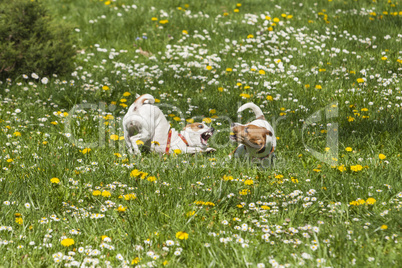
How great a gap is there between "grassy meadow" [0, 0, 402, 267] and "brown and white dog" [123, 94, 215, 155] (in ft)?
0.48

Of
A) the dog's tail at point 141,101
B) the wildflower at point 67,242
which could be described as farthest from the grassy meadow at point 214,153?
the dog's tail at point 141,101

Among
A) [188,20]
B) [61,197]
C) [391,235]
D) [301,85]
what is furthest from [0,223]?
[188,20]

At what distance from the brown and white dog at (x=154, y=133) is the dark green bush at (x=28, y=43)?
2.91m

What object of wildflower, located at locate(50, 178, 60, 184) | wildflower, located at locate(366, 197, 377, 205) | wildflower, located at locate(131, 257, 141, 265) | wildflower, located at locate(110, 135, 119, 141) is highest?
wildflower, located at locate(50, 178, 60, 184)

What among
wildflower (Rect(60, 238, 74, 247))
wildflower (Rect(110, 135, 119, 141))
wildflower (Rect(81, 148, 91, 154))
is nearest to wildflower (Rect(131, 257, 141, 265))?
wildflower (Rect(60, 238, 74, 247))

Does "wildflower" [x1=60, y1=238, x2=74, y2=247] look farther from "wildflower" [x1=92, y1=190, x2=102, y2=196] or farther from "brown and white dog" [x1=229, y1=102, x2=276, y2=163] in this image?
"brown and white dog" [x1=229, y1=102, x2=276, y2=163]

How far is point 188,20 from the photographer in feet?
29.5

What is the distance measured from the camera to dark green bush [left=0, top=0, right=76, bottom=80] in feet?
21.6

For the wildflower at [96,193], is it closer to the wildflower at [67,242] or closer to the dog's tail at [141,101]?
the wildflower at [67,242]

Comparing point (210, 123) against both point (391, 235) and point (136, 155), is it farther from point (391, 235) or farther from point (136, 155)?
point (391, 235)

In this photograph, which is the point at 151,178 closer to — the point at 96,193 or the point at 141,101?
the point at 96,193

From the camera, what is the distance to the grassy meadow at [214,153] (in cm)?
298

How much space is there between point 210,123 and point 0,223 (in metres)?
2.82

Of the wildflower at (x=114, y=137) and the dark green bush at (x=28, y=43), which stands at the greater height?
the dark green bush at (x=28, y=43)
